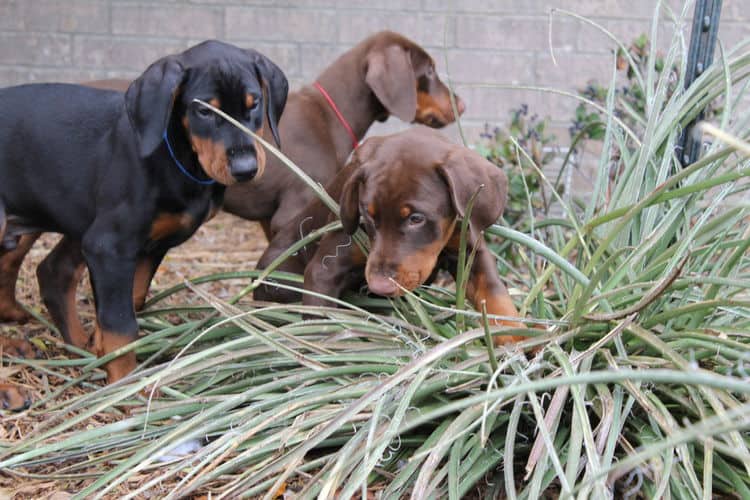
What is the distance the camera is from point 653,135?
282 centimetres

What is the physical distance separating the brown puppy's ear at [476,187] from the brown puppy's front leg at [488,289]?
273 millimetres

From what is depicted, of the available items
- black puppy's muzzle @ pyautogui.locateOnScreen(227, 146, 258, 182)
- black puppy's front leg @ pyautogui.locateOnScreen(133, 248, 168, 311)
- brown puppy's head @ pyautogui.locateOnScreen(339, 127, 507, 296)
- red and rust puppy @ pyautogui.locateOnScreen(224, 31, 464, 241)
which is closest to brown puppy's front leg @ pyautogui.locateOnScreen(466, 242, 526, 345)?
brown puppy's head @ pyautogui.locateOnScreen(339, 127, 507, 296)

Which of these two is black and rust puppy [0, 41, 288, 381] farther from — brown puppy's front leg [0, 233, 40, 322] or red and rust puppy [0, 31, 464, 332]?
red and rust puppy [0, 31, 464, 332]

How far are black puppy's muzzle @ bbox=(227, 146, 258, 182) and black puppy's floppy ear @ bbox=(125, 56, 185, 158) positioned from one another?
0.23 meters

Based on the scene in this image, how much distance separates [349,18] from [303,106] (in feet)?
6.58

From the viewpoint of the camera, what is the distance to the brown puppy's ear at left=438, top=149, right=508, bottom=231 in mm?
2492

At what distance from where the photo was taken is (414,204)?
2521 millimetres

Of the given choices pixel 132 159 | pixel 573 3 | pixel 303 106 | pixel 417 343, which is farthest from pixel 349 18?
pixel 417 343

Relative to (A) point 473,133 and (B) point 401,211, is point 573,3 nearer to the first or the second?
(A) point 473,133

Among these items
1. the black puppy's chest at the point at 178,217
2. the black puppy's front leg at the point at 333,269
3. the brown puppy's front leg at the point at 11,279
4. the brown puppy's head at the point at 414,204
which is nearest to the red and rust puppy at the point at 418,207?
the brown puppy's head at the point at 414,204

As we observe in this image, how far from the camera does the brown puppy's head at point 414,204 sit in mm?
2496

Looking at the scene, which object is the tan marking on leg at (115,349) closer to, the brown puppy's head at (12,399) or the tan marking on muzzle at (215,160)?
the brown puppy's head at (12,399)

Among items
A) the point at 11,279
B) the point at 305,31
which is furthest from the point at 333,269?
the point at 305,31

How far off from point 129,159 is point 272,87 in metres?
A: 0.56
